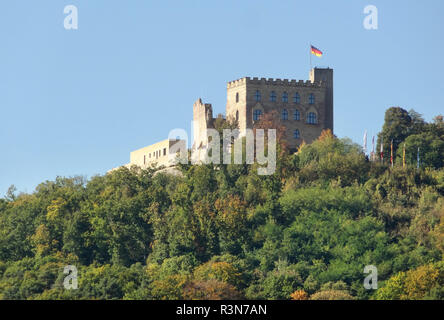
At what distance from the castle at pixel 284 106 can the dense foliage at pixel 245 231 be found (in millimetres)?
3233

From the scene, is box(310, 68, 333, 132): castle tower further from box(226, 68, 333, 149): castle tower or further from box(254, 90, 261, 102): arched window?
box(254, 90, 261, 102): arched window

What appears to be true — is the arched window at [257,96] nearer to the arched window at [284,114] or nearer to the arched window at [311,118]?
the arched window at [284,114]

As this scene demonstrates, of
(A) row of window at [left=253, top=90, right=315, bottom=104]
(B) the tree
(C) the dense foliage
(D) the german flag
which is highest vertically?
A: (D) the german flag

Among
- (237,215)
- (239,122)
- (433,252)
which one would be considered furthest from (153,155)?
(433,252)

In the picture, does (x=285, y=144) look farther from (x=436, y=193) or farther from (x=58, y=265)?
(x=58, y=265)

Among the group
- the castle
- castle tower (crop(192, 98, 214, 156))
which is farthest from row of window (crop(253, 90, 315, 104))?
castle tower (crop(192, 98, 214, 156))

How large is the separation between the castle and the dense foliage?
323 centimetres

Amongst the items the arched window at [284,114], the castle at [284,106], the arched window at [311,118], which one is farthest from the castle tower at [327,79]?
the arched window at [284,114]

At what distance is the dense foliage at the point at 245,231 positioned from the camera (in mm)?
91625

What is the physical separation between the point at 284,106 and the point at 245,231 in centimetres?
1576

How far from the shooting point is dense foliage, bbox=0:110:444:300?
301ft

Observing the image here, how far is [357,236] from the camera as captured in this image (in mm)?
96688

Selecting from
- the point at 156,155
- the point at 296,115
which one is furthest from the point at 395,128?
the point at 156,155
